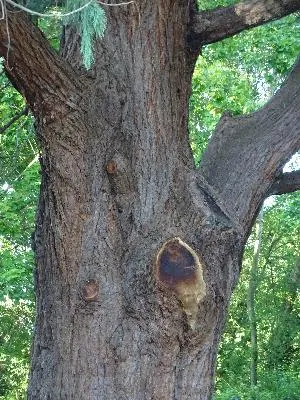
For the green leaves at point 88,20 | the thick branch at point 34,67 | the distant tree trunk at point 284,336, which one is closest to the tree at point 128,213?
the thick branch at point 34,67

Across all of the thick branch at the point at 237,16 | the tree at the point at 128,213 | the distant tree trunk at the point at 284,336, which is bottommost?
the tree at the point at 128,213

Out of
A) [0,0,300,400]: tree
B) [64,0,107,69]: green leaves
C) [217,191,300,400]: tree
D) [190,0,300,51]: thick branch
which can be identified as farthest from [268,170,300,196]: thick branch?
[217,191,300,400]: tree

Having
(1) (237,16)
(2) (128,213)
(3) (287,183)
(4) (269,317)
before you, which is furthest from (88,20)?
A: (4) (269,317)

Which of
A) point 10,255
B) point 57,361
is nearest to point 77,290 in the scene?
point 57,361

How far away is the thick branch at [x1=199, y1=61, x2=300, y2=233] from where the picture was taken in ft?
13.1

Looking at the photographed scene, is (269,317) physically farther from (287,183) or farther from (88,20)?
(88,20)

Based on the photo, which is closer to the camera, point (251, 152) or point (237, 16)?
point (237, 16)

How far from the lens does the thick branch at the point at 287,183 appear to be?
440cm

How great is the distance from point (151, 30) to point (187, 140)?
600 millimetres

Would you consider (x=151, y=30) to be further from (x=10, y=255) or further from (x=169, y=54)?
(x=10, y=255)

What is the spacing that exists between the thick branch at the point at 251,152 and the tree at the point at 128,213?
2 cm

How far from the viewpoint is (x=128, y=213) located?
3.58 m

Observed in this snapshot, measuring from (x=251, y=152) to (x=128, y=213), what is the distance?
0.87 metres

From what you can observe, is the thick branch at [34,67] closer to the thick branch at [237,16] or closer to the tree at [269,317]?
the thick branch at [237,16]
